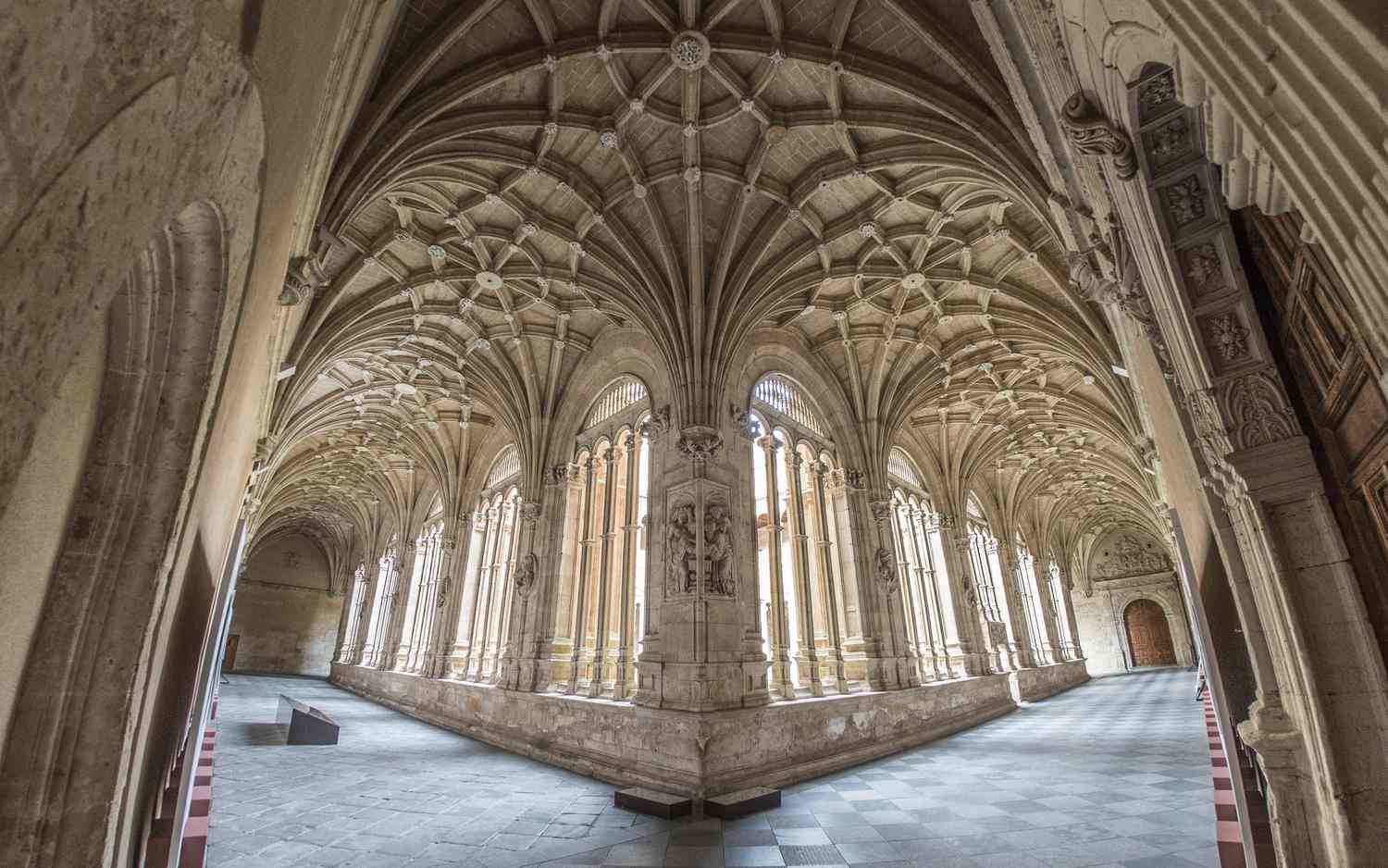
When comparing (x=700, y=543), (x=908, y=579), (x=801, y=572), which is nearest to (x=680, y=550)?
(x=700, y=543)

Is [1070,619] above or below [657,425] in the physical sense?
below

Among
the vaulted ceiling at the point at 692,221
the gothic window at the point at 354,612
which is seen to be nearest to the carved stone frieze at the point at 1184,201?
the vaulted ceiling at the point at 692,221

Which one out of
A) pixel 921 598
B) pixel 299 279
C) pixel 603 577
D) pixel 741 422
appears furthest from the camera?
pixel 921 598

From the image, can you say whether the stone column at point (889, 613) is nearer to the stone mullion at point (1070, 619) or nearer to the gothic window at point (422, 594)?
the gothic window at point (422, 594)

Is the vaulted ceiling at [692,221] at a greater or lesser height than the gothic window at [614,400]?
greater

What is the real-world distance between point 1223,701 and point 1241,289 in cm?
293

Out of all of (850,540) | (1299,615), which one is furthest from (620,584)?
(1299,615)

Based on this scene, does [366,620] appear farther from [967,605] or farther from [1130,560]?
[1130,560]

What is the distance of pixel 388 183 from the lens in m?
7.77

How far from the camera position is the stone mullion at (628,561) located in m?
11.1

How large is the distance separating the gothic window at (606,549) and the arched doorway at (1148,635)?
35.0 m

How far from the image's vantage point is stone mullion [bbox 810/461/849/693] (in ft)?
40.0

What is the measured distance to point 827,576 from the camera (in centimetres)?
1336

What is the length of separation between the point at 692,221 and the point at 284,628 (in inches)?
1441
